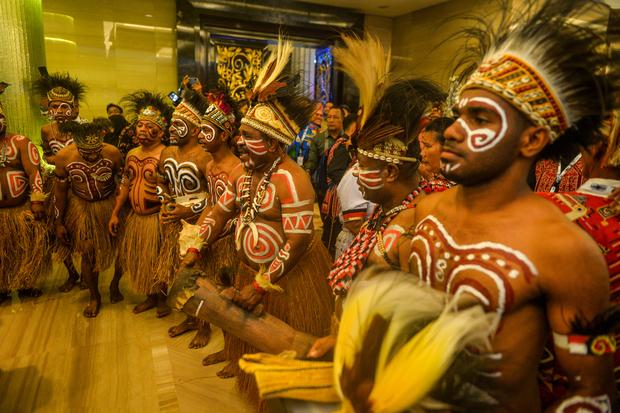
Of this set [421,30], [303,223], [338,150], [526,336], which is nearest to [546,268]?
[526,336]

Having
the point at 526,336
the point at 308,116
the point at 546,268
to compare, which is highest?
the point at 308,116

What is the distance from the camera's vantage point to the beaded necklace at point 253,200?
230 centimetres

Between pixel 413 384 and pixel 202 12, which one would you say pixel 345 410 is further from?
pixel 202 12

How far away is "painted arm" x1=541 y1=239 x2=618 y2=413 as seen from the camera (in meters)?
0.92

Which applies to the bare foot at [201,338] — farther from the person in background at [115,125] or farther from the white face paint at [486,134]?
the person in background at [115,125]

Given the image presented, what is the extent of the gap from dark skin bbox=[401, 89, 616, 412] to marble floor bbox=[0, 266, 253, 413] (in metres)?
1.97

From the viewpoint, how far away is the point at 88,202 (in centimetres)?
379

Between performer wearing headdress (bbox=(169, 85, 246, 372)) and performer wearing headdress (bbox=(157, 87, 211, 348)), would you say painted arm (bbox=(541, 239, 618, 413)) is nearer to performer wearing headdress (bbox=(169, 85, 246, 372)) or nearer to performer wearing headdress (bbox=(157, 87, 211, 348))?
performer wearing headdress (bbox=(169, 85, 246, 372))

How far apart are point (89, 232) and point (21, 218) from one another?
1.93 ft

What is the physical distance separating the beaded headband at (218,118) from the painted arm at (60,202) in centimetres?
169

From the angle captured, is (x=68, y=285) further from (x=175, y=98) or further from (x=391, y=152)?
(x=391, y=152)

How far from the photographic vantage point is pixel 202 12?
7.90 metres

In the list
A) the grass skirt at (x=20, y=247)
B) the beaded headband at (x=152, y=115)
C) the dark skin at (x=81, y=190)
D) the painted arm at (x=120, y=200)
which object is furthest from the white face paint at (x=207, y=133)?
the grass skirt at (x=20, y=247)

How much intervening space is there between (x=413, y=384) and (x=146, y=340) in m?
2.97
